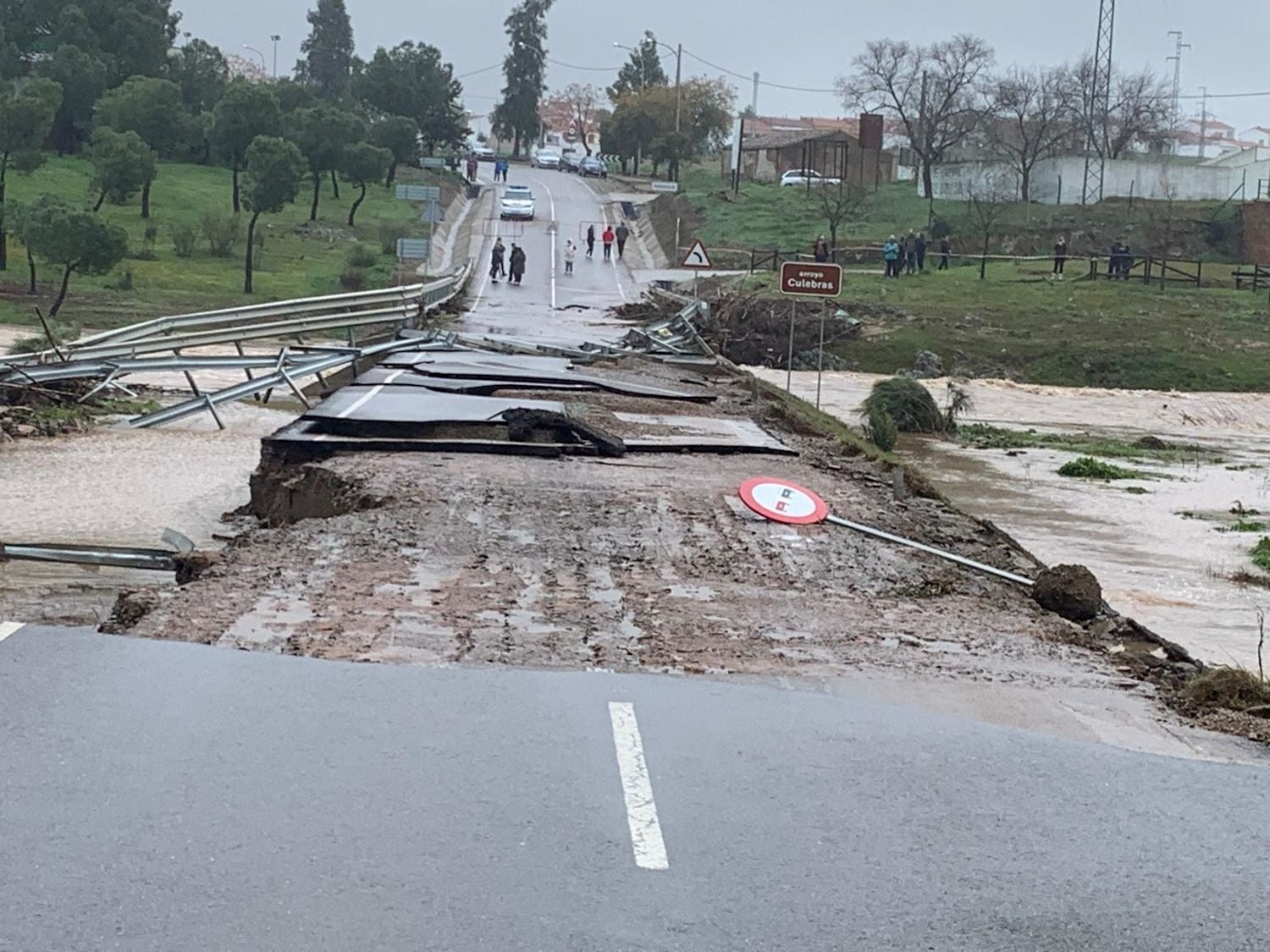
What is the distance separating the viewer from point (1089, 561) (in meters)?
20.6

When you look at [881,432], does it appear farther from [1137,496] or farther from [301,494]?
[301,494]

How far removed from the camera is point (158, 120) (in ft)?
271

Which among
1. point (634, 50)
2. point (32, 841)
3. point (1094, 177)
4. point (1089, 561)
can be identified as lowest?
point (1089, 561)

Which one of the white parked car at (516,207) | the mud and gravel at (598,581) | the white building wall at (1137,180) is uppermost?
the white building wall at (1137,180)

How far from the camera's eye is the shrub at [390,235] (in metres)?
69.4

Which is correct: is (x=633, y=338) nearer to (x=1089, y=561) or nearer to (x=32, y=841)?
(x=1089, y=561)

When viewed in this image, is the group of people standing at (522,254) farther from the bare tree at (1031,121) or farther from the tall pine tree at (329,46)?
the tall pine tree at (329,46)

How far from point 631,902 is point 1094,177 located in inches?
3170

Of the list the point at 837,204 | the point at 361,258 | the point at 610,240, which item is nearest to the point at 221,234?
the point at 361,258

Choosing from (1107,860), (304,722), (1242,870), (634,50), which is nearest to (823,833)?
(1107,860)

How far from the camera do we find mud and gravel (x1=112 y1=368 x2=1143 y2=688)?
952 centimetres

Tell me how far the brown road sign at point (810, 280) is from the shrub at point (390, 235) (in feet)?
135

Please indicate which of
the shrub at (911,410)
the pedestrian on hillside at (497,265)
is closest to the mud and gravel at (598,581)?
the shrub at (911,410)

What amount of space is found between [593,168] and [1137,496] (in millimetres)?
89722
